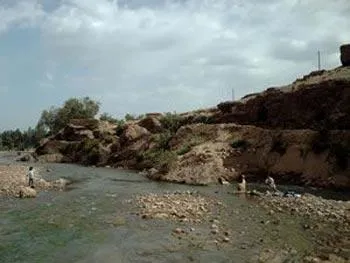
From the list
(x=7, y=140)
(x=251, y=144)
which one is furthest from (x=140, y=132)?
(x=7, y=140)

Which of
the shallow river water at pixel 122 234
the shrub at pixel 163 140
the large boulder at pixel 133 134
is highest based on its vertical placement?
the large boulder at pixel 133 134

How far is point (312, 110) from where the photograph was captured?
5669 cm

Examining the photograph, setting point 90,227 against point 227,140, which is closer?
point 90,227

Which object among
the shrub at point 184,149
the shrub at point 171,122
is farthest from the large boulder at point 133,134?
the shrub at point 184,149

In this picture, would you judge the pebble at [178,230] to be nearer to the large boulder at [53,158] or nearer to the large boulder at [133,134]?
the large boulder at [133,134]

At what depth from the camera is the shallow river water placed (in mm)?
22062

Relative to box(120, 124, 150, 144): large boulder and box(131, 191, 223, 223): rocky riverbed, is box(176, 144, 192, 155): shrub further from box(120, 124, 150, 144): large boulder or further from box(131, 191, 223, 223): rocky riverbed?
box(131, 191, 223, 223): rocky riverbed

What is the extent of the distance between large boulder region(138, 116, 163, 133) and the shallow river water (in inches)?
1553

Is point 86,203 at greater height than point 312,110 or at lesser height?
lesser

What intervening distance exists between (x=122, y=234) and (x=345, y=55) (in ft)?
187

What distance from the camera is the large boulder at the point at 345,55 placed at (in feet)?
237

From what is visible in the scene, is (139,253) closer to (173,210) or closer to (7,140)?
(173,210)

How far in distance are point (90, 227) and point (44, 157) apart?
64.4m

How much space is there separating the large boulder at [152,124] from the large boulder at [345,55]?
27920mm
